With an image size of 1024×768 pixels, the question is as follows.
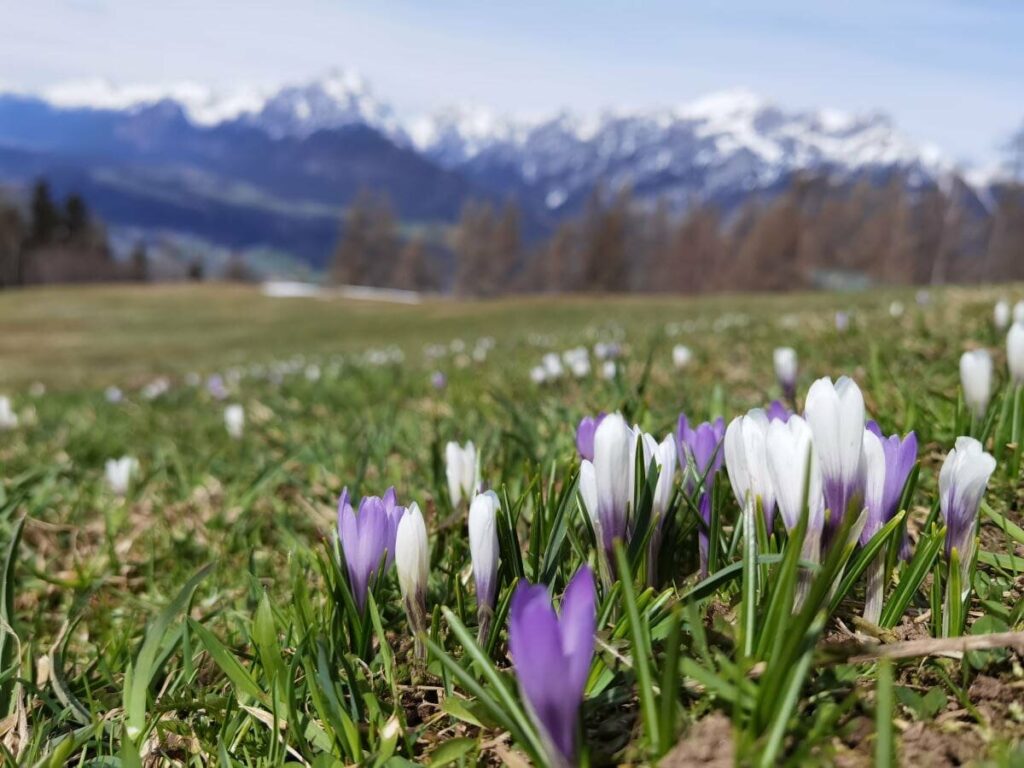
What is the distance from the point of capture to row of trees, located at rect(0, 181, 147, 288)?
85938 mm

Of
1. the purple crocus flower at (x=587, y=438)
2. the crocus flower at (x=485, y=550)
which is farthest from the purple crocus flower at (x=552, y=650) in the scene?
the purple crocus flower at (x=587, y=438)

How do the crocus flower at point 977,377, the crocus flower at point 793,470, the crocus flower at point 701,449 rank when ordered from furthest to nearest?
the crocus flower at point 977,377 → the crocus flower at point 701,449 → the crocus flower at point 793,470

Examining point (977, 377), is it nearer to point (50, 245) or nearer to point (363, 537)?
point (363, 537)

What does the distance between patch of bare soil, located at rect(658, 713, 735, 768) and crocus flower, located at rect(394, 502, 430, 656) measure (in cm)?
46

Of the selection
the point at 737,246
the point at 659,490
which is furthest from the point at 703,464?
the point at 737,246

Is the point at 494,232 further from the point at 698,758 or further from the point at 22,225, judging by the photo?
the point at 698,758

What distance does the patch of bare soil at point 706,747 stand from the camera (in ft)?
2.78

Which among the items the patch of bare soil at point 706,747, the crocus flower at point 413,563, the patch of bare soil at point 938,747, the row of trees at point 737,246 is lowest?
the patch of bare soil at point 938,747

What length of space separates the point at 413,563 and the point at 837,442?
0.65m

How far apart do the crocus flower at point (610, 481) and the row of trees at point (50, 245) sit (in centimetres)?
9953

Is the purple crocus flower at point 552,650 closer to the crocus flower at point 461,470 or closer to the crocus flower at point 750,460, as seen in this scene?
the crocus flower at point 750,460

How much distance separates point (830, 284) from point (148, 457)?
70267mm

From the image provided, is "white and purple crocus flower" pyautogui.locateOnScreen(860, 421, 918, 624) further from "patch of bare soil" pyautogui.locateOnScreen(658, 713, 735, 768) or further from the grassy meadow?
"patch of bare soil" pyautogui.locateOnScreen(658, 713, 735, 768)

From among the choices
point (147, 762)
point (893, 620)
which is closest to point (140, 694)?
point (147, 762)
